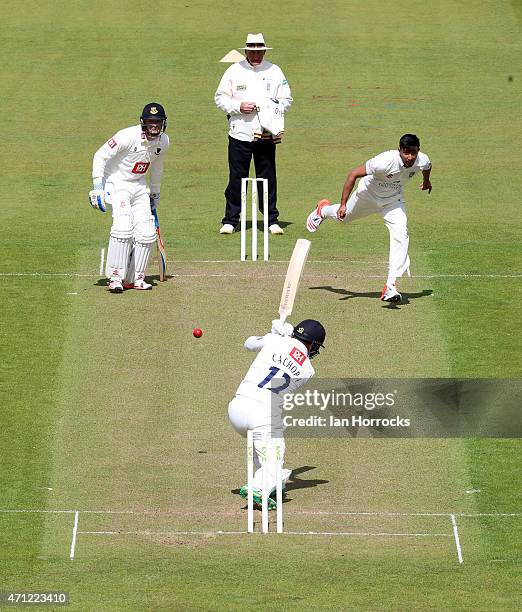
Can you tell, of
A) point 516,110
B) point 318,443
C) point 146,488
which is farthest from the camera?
point 516,110

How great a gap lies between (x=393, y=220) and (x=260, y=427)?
19.1 ft

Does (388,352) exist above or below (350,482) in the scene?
above

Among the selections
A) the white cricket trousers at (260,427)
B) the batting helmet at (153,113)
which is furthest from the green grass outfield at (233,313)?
the batting helmet at (153,113)

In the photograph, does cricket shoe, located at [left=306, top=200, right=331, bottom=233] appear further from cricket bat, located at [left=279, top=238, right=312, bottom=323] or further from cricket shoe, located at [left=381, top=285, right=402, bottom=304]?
cricket bat, located at [left=279, top=238, right=312, bottom=323]

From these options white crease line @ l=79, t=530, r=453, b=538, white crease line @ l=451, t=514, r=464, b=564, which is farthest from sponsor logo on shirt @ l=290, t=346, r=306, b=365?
white crease line @ l=451, t=514, r=464, b=564

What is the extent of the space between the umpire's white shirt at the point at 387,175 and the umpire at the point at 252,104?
2.49 m

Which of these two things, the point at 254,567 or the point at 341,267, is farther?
the point at 341,267

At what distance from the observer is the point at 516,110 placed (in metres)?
29.6

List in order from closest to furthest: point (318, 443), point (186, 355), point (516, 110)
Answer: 1. point (318, 443)
2. point (186, 355)
3. point (516, 110)

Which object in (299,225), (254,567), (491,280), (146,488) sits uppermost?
(299,225)

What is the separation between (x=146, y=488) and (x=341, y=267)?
22.6 ft

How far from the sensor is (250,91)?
2302 cm

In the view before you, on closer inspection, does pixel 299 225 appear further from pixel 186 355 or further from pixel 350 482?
pixel 350 482

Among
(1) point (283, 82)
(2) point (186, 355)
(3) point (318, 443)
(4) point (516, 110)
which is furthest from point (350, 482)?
(4) point (516, 110)
